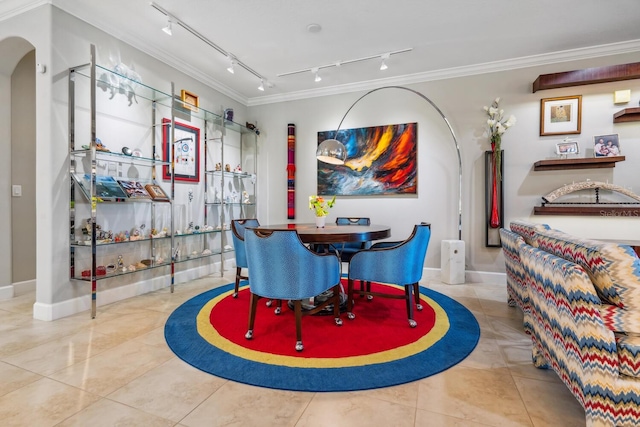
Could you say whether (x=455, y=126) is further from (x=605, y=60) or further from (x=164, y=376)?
(x=164, y=376)

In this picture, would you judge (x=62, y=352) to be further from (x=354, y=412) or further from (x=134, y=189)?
(x=354, y=412)

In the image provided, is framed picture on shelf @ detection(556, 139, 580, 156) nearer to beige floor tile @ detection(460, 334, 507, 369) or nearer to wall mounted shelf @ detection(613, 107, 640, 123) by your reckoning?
wall mounted shelf @ detection(613, 107, 640, 123)

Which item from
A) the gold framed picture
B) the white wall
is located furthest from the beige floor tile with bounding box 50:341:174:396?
the white wall

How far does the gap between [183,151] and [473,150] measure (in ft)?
12.8

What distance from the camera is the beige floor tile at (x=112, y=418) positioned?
141 cm

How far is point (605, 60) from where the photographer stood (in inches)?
143

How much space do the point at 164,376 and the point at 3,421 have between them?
0.67 metres

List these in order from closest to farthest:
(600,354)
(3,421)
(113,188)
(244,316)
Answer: (600,354) < (3,421) < (244,316) < (113,188)

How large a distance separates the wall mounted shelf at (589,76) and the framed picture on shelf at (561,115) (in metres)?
0.18

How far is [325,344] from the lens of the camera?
2.22 meters

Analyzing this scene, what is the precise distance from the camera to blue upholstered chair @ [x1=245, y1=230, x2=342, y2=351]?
207 cm

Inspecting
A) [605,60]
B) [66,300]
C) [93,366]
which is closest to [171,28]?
[66,300]

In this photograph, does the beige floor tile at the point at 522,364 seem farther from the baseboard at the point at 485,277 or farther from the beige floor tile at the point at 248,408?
the baseboard at the point at 485,277

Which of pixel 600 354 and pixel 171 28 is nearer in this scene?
pixel 600 354
